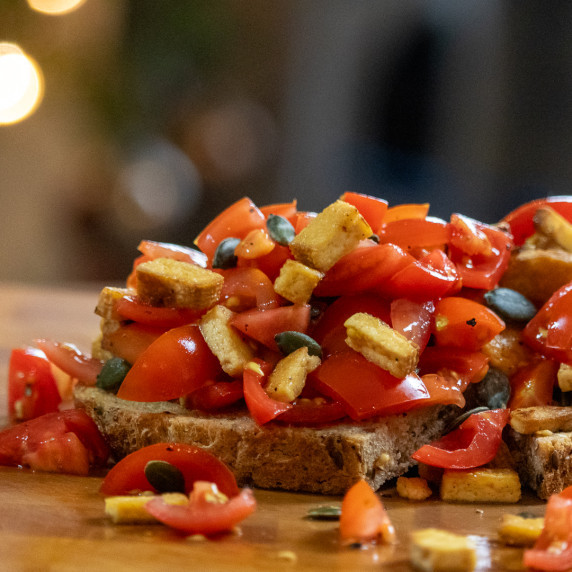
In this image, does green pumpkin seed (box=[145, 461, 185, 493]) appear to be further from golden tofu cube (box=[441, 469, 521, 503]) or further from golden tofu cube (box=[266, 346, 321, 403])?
golden tofu cube (box=[441, 469, 521, 503])

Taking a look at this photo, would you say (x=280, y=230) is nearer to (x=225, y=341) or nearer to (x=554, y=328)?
(x=225, y=341)

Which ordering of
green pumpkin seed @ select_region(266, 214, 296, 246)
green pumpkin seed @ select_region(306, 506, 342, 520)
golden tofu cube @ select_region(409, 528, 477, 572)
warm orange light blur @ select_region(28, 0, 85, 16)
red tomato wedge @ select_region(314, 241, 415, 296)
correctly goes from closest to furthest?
golden tofu cube @ select_region(409, 528, 477, 572) < green pumpkin seed @ select_region(306, 506, 342, 520) < red tomato wedge @ select_region(314, 241, 415, 296) < green pumpkin seed @ select_region(266, 214, 296, 246) < warm orange light blur @ select_region(28, 0, 85, 16)

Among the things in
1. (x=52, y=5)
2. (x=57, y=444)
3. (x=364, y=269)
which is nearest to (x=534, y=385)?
(x=364, y=269)

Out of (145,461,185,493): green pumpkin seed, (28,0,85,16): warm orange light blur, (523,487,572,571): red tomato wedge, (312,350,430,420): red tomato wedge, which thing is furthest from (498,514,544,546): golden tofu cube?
(28,0,85,16): warm orange light blur

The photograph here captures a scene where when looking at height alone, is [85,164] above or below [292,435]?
above

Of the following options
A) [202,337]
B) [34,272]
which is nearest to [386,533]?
[202,337]

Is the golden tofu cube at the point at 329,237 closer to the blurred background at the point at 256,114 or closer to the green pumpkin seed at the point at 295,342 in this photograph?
the green pumpkin seed at the point at 295,342

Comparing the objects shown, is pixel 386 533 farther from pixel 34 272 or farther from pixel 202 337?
pixel 34 272
